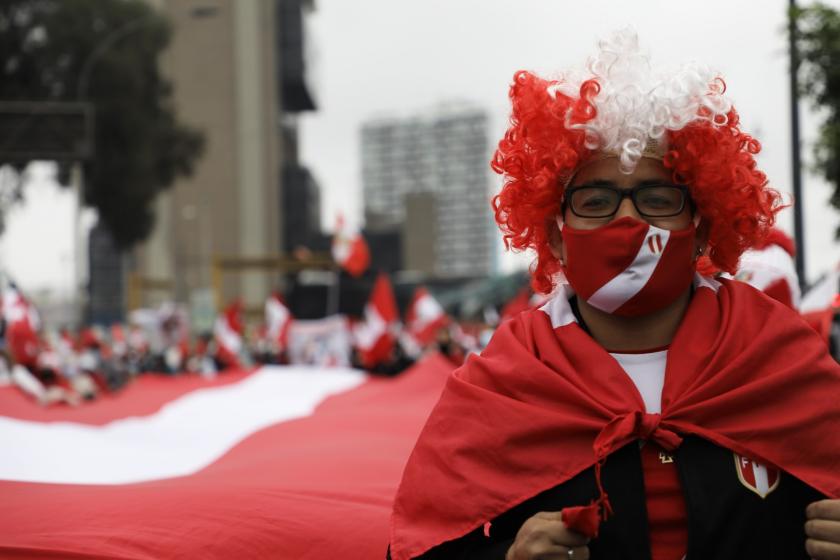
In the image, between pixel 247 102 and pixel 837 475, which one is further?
pixel 247 102

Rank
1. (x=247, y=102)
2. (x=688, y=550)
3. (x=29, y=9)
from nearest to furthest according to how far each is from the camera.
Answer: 1. (x=688, y=550)
2. (x=29, y=9)
3. (x=247, y=102)

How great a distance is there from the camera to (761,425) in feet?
7.09

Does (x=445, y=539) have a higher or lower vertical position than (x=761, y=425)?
lower

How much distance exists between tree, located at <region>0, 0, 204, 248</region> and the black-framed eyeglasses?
27893mm

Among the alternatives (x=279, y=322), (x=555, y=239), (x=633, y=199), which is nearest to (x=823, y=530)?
(x=633, y=199)

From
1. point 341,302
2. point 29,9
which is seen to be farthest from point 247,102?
point 341,302

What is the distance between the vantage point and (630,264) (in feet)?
7.24

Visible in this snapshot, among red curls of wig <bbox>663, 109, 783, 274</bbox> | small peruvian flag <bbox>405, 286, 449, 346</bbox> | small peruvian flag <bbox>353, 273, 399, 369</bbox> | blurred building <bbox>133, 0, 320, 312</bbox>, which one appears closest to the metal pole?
red curls of wig <bbox>663, 109, 783, 274</bbox>

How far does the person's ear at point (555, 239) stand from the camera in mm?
2499

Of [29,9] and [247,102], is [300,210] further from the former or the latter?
[29,9]

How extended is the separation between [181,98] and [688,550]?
70.2 metres

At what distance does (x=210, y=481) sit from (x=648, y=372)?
86.0 inches

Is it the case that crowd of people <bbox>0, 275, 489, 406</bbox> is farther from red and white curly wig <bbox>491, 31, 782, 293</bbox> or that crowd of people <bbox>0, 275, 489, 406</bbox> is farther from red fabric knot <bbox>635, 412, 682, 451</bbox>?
red fabric knot <bbox>635, 412, 682, 451</bbox>

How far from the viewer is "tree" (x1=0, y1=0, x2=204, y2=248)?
101 feet
